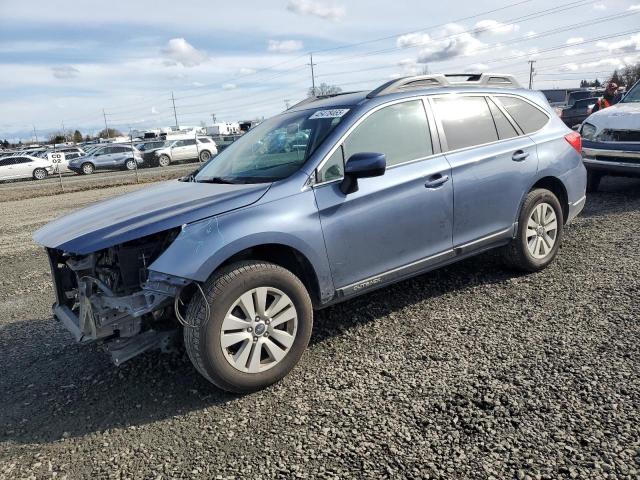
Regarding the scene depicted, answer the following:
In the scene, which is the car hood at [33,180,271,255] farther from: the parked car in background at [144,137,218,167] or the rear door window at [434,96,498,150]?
the parked car in background at [144,137,218,167]

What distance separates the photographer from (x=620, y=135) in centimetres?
759

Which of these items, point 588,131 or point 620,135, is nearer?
point 620,135

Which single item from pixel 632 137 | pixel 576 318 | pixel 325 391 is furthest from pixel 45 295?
pixel 632 137

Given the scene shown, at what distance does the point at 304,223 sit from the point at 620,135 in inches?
254

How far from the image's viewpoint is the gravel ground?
8.07 feet

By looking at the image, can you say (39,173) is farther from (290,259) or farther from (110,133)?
(110,133)

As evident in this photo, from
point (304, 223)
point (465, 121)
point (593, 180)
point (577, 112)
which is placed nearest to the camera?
point (304, 223)

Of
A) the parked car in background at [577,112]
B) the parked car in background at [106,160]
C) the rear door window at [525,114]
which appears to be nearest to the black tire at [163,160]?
the parked car in background at [106,160]

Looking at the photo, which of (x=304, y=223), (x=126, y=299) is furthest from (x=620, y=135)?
(x=126, y=299)

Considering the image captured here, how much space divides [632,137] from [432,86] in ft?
15.6

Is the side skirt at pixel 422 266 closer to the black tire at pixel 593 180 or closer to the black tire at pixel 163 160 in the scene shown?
the black tire at pixel 593 180

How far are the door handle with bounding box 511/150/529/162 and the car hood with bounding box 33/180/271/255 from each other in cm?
236

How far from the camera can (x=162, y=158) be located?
101 feet

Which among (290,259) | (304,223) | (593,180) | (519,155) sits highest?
(519,155)
